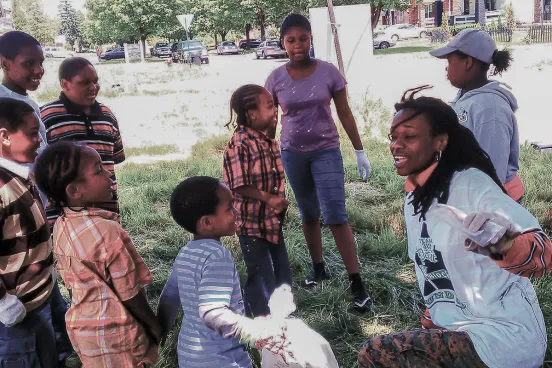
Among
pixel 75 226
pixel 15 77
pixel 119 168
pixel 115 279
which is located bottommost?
pixel 119 168

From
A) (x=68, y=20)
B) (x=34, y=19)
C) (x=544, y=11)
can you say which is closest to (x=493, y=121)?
(x=544, y=11)

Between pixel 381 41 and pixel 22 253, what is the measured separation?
2913 cm

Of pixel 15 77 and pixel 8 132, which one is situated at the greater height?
pixel 15 77

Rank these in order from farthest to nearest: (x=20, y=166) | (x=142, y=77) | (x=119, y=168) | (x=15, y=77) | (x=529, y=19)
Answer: (x=529, y=19)
(x=142, y=77)
(x=119, y=168)
(x=15, y=77)
(x=20, y=166)

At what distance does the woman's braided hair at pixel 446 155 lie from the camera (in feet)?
5.85

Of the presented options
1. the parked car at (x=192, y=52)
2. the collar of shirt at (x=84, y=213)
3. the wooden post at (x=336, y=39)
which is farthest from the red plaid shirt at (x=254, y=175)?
the parked car at (x=192, y=52)

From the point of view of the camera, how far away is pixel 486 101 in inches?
95.3

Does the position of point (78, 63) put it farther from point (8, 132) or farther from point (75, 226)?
point (75, 226)

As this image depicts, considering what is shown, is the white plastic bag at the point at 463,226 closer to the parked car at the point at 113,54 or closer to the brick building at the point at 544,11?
the brick building at the point at 544,11

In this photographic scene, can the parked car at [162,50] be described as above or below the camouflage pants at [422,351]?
above

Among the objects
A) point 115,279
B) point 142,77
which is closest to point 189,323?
point 115,279

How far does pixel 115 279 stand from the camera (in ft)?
5.59

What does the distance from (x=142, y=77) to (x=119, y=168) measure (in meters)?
14.3

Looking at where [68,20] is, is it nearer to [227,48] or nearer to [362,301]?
[227,48]
